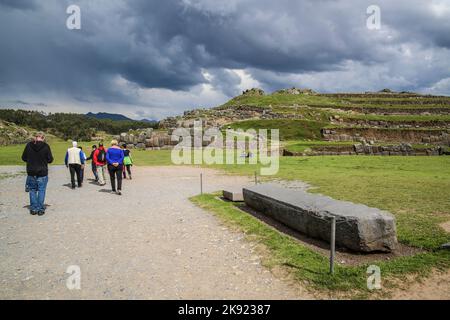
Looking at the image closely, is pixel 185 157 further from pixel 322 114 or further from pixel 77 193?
pixel 322 114

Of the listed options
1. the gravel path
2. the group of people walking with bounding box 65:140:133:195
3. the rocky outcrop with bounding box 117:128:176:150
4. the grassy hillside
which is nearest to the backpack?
the group of people walking with bounding box 65:140:133:195

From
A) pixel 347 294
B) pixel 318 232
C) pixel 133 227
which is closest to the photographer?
pixel 347 294

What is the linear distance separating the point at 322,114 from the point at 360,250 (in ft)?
189

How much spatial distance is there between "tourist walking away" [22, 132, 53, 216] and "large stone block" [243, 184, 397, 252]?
23.1 feet

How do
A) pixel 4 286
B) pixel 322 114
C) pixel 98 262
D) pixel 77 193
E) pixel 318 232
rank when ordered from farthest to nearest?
pixel 322 114 < pixel 77 193 < pixel 318 232 < pixel 98 262 < pixel 4 286

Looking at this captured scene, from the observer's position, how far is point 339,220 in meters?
6.62

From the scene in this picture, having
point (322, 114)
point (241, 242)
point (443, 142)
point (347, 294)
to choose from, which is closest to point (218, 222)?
point (241, 242)

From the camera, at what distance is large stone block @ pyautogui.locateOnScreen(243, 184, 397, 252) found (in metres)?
6.39

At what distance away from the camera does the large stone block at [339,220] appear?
252 inches

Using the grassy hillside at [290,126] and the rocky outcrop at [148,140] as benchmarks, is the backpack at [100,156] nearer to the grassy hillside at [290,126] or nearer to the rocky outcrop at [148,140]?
the rocky outcrop at [148,140]

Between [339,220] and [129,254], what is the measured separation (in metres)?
4.32

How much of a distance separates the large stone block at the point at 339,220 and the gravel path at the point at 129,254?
1503mm

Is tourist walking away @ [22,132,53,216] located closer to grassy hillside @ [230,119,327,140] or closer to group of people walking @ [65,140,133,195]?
group of people walking @ [65,140,133,195]

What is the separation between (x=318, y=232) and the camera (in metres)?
7.31
